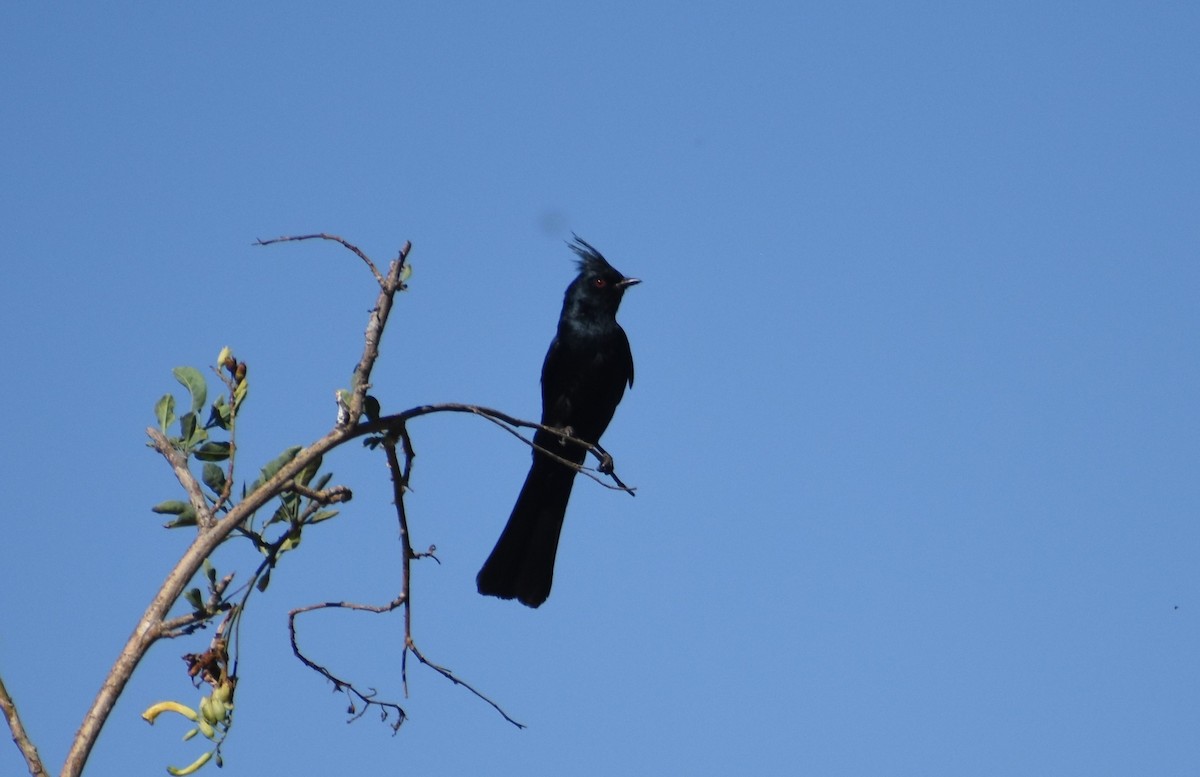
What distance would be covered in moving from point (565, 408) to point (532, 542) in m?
0.92

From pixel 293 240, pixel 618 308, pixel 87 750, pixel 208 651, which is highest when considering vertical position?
pixel 618 308

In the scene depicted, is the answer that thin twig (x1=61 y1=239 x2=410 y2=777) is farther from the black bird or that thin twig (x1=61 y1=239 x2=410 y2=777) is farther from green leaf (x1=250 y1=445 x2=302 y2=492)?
the black bird

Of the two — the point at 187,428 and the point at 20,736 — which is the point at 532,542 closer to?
the point at 187,428

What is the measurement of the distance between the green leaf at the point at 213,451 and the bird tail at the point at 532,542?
2766mm

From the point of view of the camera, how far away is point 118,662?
2402mm

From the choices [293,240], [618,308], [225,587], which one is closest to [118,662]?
[225,587]

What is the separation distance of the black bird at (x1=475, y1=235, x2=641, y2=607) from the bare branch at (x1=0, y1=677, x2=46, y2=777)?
3694mm

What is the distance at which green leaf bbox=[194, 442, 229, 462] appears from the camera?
3160 mm

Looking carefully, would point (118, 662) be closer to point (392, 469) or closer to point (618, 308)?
point (392, 469)

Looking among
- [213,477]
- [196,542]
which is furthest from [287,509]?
[196,542]

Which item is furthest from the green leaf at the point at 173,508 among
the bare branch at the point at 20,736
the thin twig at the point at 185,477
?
the bare branch at the point at 20,736

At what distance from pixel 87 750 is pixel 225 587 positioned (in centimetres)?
66

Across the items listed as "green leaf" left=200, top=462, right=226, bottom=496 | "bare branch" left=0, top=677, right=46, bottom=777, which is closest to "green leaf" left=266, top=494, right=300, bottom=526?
"green leaf" left=200, top=462, right=226, bottom=496

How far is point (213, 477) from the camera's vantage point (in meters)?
3.05
